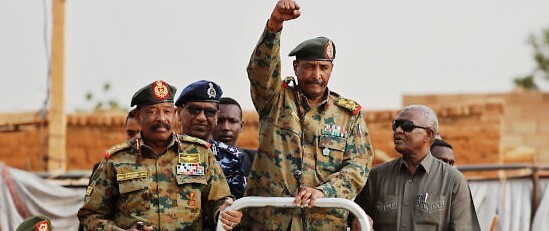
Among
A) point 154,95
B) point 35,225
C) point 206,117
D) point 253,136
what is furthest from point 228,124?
point 253,136

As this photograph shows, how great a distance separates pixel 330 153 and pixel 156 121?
3.01 ft

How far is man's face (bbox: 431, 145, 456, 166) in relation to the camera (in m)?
7.89

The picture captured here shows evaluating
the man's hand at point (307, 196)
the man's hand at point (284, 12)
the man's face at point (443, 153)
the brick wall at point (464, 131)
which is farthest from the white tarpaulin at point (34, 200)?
the man's hand at point (284, 12)

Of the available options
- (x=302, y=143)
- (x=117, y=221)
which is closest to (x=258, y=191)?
(x=302, y=143)

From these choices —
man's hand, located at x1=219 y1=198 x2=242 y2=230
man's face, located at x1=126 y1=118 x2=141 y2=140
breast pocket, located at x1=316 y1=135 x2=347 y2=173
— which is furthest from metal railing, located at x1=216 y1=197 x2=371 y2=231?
man's face, located at x1=126 y1=118 x2=141 y2=140

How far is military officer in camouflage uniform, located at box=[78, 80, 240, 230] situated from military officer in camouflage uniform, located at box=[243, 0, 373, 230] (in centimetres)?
27

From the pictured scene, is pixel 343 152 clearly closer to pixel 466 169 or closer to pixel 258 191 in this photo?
pixel 258 191

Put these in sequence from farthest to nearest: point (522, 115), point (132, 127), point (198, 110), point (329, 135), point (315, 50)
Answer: point (522, 115) < point (132, 127) < point (198, 110) < point (329, 135) < point (315, 50)

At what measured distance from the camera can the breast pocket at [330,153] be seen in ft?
19.1

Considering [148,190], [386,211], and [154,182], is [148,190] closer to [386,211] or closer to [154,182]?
[154,182]

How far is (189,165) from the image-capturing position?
5.92 metres

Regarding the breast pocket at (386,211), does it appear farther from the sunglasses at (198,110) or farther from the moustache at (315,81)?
the sunglasses at (198,110)

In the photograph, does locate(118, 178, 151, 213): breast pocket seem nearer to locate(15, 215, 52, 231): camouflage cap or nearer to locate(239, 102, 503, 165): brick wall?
locate(15, 215, 52, 231): camouflage cap

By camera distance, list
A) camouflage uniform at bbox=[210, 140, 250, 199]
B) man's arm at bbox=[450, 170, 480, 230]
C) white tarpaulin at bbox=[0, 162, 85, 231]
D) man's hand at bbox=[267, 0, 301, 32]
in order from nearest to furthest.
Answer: man's hand at bbox=[267, 0, 301, 32]
man's arm at bbox=[450, 170, 480, 230]
camouflage uniform at bbox=[210, 140, 250, 199]
white tarpaulin at bbox=[0, 162, 85, 231]
